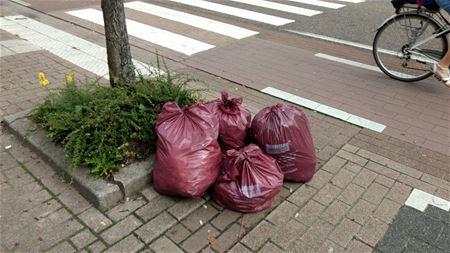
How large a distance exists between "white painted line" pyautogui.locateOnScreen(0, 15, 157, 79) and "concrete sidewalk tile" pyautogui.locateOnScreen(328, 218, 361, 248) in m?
3.34

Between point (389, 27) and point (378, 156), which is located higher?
point (389, 27)

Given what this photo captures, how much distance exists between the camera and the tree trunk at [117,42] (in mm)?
3225

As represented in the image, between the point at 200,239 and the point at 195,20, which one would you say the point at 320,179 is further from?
the point at 195,20

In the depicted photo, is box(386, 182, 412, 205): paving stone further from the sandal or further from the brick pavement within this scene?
the sandal

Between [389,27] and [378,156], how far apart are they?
2.72m

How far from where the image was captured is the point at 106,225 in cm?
265

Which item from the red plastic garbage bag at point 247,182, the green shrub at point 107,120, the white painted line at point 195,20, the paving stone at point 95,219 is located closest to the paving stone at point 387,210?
the red plastic garbage bag at point 247,182

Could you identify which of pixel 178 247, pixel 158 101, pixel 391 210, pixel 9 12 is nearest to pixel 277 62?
pixel 158 101

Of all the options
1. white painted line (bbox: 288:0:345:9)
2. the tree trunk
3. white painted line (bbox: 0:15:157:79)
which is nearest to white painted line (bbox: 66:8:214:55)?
white painted line (bbox: 0:15:157:79)

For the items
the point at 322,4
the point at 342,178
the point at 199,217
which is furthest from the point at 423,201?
the point at 322,4

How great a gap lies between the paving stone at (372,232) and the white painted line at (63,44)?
11.3ft

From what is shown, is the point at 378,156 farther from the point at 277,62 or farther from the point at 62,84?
the point at 62,84

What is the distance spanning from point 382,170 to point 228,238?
5.47 feet

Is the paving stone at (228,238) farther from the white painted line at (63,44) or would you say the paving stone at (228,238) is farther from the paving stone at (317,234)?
the white painted line at (63,44)
